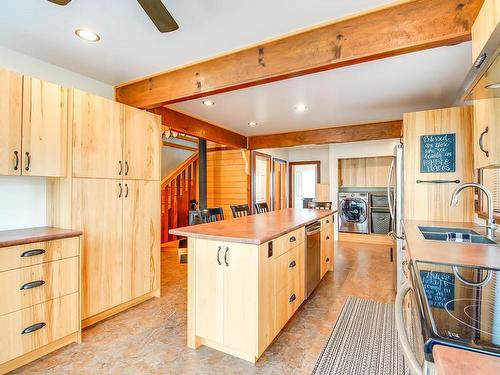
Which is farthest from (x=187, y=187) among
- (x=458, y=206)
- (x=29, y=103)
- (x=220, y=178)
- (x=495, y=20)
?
(x=495, y=20)

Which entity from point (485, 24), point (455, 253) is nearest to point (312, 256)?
point (455, 253)

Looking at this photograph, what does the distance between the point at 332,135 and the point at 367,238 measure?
2674 millimetres

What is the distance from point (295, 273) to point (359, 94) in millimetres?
2289

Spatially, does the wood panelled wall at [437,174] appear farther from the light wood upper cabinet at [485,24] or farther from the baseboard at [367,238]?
the baseboard at [367,238]

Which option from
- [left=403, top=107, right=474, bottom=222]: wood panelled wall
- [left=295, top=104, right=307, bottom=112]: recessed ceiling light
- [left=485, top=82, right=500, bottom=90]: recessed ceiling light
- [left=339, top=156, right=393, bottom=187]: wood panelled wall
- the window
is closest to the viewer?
[left=485, top=82, right=500, bottom=90]: recessed ceiling light

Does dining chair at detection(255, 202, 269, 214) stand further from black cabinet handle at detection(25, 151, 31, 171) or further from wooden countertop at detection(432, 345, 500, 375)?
wooden countertop at detection(432, 345, 500, 375)

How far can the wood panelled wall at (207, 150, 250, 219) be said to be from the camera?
604 centimetres

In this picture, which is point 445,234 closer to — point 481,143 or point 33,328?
point 481,143

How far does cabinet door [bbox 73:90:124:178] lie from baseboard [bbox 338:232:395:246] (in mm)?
5254

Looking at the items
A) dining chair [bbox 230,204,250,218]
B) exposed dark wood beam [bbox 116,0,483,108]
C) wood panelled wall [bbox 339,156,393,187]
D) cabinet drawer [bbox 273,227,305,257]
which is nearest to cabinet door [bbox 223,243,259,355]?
cabinet drawer [bbox 273,227,305,257]

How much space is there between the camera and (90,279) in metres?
2.38

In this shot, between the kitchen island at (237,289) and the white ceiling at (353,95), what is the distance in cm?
176

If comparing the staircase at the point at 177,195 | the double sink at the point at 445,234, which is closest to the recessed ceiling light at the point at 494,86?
the double sink at the point at 445,234

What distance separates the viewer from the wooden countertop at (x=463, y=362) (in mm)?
483
